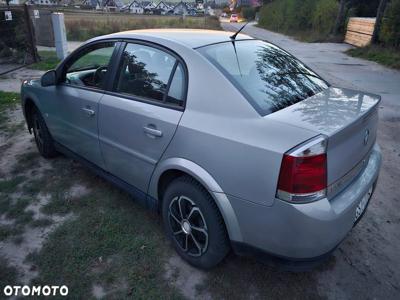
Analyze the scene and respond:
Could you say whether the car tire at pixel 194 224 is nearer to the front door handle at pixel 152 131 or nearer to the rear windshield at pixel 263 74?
the front door handle at pixel 152 131

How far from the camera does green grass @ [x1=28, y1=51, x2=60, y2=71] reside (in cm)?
1088

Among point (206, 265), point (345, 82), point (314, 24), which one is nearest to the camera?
point (206, 265)

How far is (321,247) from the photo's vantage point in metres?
2.01

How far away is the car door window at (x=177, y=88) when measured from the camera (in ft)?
8.05

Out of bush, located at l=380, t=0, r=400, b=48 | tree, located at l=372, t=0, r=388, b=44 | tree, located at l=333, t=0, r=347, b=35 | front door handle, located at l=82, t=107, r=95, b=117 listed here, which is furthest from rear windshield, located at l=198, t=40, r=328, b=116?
tree, located at l=333, t=0, r=347, b=35

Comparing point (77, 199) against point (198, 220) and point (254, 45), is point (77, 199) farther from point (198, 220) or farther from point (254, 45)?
point (254, 45)

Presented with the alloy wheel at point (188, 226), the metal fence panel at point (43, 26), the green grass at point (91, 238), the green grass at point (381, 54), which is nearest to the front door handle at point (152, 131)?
the alloy wheel at point (188, 226)

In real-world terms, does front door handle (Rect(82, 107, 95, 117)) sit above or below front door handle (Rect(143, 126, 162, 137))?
below

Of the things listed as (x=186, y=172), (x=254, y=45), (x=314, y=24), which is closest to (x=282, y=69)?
(x=254, y=45)

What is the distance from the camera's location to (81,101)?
10.8 ft

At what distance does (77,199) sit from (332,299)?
8.32 ft

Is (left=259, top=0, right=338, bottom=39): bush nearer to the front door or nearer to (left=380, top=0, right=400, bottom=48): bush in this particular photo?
(left=380, top=0, right=400, bottom=48): bush

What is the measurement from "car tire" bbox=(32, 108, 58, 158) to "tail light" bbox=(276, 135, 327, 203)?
3297 mm

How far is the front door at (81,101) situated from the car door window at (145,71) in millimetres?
272
